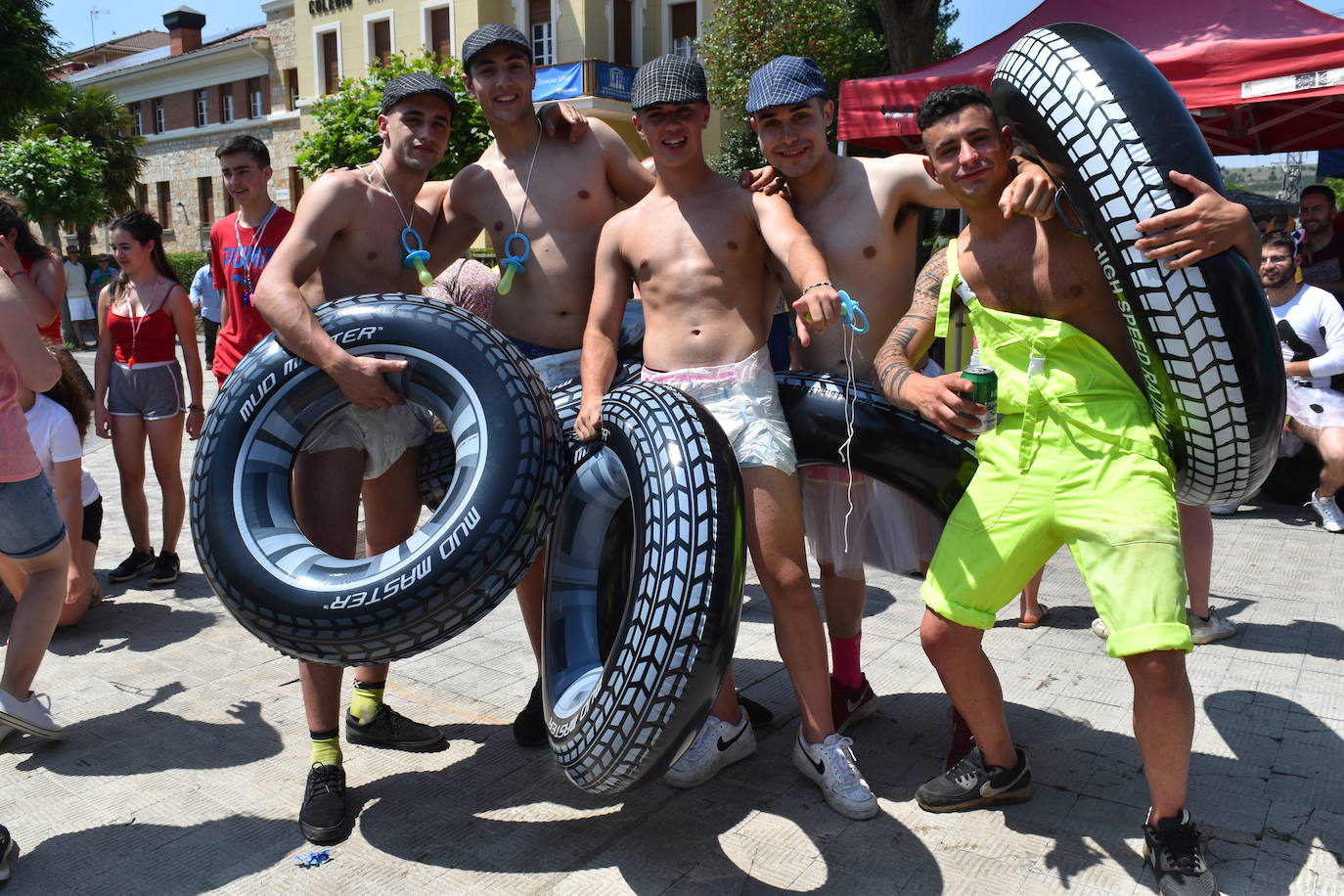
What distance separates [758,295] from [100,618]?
357 centimetres

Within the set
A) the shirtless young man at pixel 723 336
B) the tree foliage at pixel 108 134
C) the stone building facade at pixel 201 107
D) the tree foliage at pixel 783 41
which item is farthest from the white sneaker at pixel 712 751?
the tree foliage at pixel 108 134

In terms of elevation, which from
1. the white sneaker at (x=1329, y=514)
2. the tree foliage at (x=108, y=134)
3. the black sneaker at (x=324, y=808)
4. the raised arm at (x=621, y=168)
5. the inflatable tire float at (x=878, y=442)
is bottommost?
the white sneaker at (x=1329, y=514)

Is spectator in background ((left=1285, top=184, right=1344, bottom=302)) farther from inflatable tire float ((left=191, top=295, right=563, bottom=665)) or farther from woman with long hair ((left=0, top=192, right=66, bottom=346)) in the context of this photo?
woman with long hair ((left=0, top=192, right=66, bottom=346))

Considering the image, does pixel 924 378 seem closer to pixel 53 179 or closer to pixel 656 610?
pixel 656 610

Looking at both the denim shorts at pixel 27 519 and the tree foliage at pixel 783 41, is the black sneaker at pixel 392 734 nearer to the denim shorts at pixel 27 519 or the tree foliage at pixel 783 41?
the denim shorts at pixel 27 519

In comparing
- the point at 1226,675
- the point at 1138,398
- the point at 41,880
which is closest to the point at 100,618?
the point at 41,880

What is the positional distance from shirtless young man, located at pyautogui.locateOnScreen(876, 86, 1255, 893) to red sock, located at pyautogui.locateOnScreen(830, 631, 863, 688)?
0.64 meters

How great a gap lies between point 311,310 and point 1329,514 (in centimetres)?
598

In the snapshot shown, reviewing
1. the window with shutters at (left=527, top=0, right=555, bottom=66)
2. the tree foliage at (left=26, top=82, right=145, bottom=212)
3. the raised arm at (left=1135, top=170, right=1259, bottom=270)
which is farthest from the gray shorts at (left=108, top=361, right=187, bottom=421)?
the tree foliage at (left=26, top=82, right=145, bottom=212)

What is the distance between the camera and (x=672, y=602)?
237 cm

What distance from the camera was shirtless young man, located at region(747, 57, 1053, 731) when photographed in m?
3.16

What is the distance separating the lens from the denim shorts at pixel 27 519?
10.4ft

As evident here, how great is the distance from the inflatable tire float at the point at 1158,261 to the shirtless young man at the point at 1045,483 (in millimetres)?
150

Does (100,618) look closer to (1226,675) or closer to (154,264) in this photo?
(154,264)
